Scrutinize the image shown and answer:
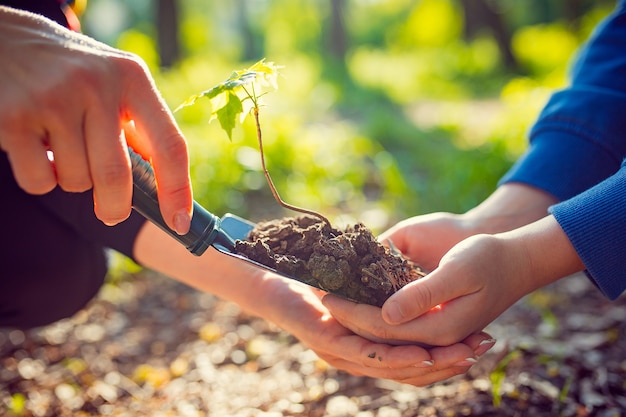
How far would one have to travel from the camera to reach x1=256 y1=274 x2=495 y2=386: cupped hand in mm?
1392

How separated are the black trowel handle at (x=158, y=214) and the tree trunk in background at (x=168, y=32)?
36.2ft

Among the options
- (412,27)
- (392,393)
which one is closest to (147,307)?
(392,393)

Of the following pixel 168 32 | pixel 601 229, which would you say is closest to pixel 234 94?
pixel 601 229

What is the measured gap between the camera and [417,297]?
1329 mm

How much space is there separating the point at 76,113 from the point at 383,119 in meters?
5.42

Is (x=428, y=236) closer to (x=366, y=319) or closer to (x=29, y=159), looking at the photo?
(x=366, y=319)

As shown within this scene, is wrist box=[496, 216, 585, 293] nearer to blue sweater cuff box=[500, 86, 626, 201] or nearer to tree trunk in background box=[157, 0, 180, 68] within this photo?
blue sweater cuff box=[500, 86, 626, 201]

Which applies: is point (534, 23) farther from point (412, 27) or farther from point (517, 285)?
point (517, 285)

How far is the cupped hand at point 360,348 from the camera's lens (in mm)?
1392

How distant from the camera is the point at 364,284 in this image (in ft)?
4.71

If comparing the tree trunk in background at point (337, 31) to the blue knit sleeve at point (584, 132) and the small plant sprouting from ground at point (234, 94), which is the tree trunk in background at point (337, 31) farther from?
the small plant sprouting from ground at point (234, 94)

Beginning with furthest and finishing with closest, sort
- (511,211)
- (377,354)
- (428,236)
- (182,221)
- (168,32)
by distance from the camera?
(168,32)
(511,211)
(428,236)
(377,354)
(182,221)

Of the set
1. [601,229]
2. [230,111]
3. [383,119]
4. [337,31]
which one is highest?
[230,111]

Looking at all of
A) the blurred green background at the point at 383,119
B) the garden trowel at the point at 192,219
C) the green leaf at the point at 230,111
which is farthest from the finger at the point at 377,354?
the blurred green background at the point at 383,119
